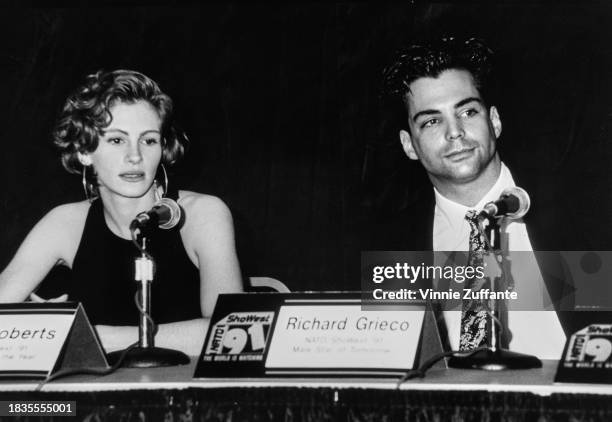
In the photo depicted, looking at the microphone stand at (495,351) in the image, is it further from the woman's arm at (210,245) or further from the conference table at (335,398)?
the woman's arm at (210,245)

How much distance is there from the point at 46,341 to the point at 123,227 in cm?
119

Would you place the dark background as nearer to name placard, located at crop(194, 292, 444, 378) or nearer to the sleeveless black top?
the sleeveless black top

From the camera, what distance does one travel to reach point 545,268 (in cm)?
288

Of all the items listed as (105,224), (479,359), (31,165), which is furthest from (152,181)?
(479,359)

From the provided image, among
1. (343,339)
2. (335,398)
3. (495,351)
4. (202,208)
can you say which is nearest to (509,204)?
(495,351)

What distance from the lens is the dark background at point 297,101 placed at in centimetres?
337

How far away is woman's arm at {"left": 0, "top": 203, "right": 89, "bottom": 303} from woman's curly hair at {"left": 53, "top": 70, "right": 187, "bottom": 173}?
0.88ft

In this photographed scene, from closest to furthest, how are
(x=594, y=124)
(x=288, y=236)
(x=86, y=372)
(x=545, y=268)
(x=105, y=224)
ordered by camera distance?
(x=86, y=372), (x=545, y=268), (x=105, y=224), (x=594, y=124), (x=288, y=236)

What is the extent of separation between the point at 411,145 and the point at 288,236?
27.7 inches

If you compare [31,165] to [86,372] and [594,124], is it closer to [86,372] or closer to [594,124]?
[86,372]

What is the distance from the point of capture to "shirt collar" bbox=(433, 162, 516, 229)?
303 cm

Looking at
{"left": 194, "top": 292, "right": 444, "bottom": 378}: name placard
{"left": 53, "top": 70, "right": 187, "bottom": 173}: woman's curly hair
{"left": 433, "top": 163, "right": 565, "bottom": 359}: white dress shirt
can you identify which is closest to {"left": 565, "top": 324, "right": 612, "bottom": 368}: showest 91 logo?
{"left": 194, "top": 292, "right": 444, "bottom": 378}: name placard

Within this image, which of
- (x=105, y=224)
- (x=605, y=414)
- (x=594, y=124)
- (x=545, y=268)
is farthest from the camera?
(x=594, y=124)

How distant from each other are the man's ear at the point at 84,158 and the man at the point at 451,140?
118 cm
